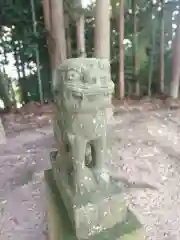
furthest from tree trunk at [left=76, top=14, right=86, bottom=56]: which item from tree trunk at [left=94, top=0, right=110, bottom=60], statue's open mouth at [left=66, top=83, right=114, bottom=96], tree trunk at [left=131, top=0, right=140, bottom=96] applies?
statue's open mouth at [left=66, top=83, right=114, bottom=96]

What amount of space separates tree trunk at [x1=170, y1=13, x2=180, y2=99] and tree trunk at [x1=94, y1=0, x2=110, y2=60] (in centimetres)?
78

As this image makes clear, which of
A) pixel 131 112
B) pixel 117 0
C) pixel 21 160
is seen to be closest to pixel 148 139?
pixel 131 112

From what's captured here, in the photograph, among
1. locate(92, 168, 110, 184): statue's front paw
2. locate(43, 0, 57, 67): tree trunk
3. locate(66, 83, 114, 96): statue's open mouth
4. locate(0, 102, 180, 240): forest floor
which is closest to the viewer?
locate(66, 83, 114, 96): statue's open mouth

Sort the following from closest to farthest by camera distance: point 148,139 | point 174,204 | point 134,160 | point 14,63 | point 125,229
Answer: point 125,229 → point 174,204 → point 134,160 → point 148,139 → point 14,63

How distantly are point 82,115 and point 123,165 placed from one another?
131 centimetres

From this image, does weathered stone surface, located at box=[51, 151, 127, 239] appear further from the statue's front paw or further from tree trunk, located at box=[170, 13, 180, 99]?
tree trunk, located at box=[170, 13, 180, 99]

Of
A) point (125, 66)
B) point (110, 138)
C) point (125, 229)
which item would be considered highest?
point (125, 66)

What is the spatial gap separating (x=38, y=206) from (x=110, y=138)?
0.83 m

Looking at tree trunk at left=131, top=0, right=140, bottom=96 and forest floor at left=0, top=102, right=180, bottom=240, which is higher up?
tree trunk at left=131, top=0, right=140, bottom=96

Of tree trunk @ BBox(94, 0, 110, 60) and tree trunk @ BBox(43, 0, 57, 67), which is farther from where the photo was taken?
tree trunk @ BBox(43, 0, 57, 67)

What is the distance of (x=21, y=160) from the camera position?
2443 millimetres

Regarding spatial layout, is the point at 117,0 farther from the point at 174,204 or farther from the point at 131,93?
the point at 174,204

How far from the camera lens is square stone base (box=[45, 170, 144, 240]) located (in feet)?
3.41

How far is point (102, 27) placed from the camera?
2656 millimetres
